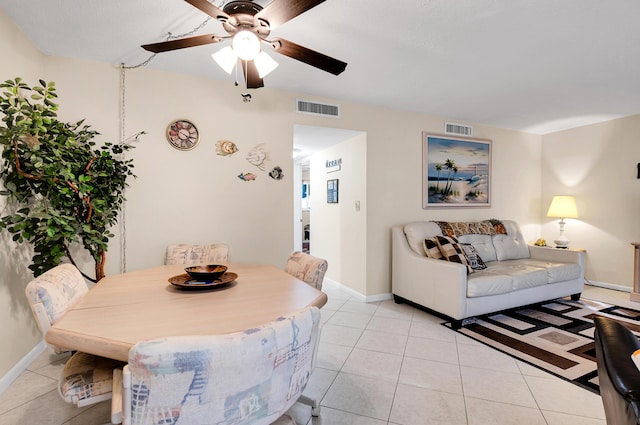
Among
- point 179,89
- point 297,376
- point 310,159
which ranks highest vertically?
point 179,89

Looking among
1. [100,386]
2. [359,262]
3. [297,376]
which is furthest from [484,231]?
[100,386]

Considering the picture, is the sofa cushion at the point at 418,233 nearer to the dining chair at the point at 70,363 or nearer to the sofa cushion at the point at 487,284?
the sofa cushion at the point at 487,284

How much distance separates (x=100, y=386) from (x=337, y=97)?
326cm

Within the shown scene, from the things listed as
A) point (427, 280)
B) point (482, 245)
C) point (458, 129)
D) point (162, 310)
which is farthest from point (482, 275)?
point (162, 310)

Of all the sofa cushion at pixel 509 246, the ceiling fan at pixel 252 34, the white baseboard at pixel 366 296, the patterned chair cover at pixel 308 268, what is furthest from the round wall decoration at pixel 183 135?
the sofa cushion at pixel 509 246

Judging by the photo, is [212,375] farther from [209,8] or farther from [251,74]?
[251,74]

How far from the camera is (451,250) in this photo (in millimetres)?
3379

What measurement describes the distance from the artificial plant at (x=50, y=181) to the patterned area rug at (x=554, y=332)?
10.9 ft

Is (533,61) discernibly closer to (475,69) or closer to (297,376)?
(475,69)

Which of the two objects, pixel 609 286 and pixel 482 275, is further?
pixel 609 286

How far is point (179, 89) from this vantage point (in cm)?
293

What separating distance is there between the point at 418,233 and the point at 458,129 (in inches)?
69.8

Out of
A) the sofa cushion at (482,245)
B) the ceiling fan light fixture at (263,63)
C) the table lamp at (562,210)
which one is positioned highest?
the ceiling fan light fixture at (263,63)

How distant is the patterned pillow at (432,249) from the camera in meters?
3.45
